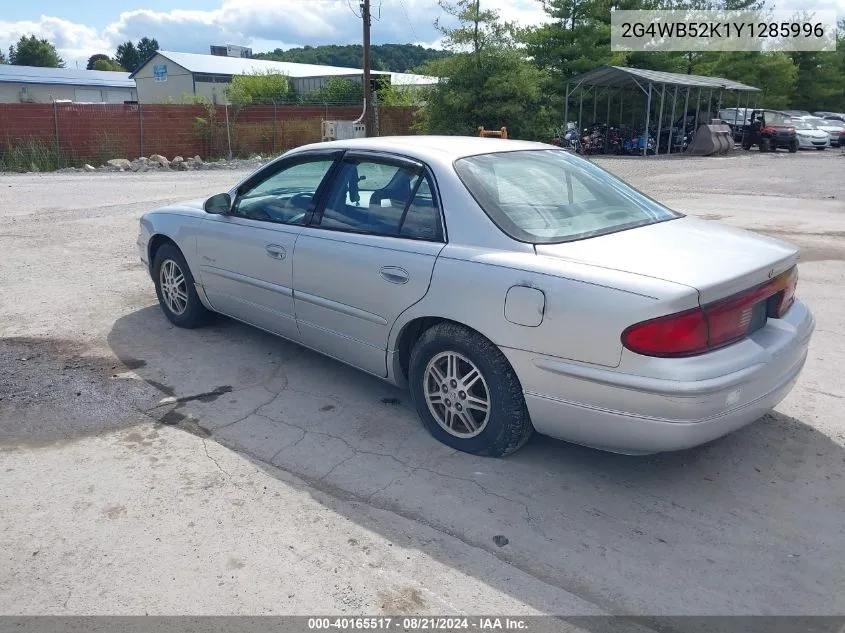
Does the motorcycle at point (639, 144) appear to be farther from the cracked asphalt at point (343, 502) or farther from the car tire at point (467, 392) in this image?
the car tire at point (467, 392)

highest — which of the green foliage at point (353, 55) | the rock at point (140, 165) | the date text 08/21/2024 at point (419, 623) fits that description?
the green foliage at point (353, 55)

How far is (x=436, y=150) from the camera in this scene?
4.19 m

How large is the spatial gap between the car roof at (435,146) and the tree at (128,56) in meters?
129

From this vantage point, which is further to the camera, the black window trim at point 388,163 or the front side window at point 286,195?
the front side window at point 286,195

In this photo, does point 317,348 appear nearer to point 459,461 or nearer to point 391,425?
point 391,425

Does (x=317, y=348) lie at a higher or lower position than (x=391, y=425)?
higher

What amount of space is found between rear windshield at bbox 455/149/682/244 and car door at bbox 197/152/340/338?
115 cm

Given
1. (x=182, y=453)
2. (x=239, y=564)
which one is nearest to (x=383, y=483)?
(x=239, y=564)

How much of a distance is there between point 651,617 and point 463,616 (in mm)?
689

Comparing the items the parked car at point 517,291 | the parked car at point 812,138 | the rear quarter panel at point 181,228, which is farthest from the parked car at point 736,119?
the parked car at point 517,291

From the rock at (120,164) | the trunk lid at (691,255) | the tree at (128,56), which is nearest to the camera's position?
the trunk lid at (691,255)

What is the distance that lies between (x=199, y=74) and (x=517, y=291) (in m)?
57.8

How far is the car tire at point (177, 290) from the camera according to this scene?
5.76 metres

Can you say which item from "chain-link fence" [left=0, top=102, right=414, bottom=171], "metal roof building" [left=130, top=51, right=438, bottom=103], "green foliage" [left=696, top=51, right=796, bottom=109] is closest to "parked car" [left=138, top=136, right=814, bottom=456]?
"chain-link fence" [left=0, top=102, right=414, bottom=171]
